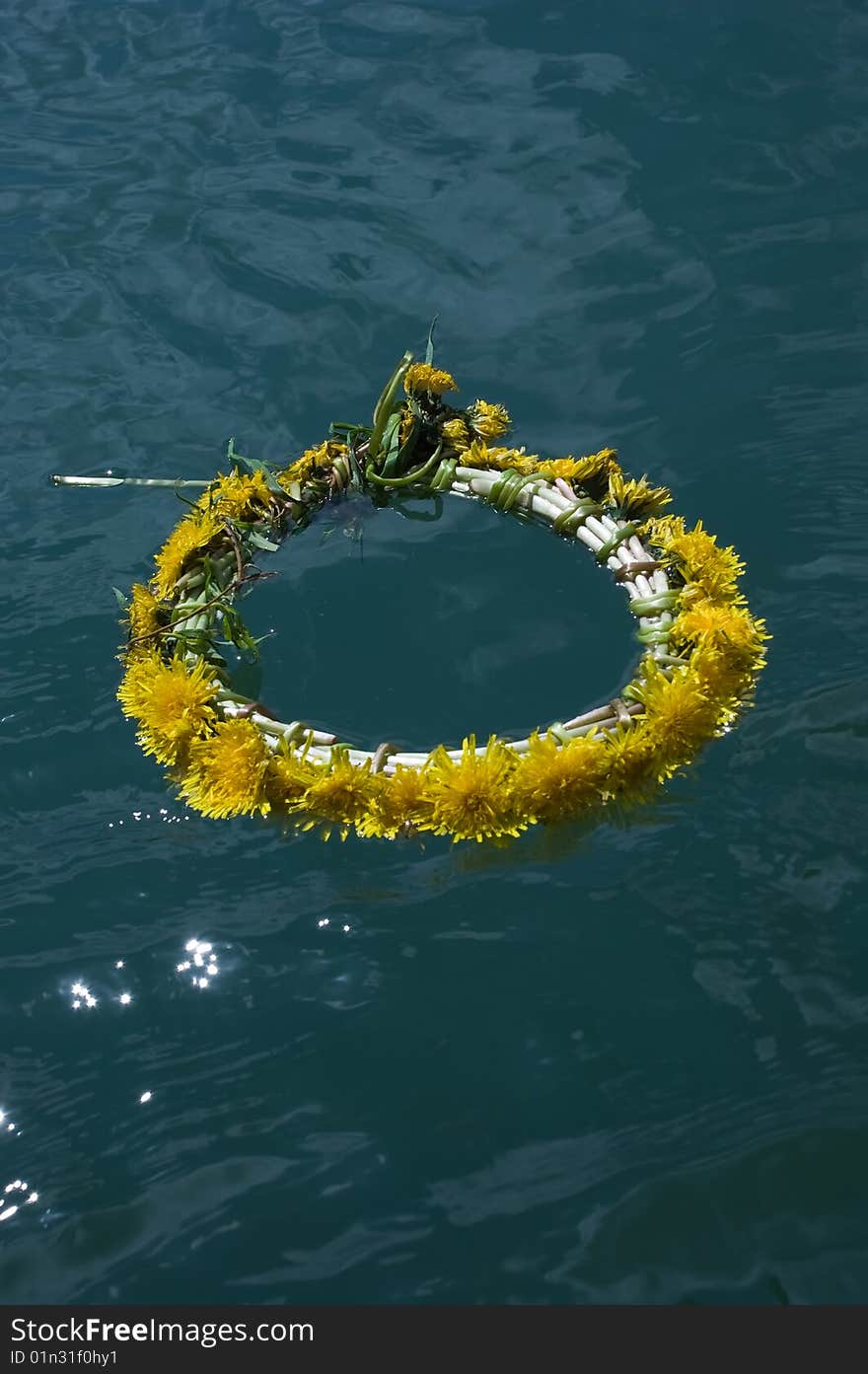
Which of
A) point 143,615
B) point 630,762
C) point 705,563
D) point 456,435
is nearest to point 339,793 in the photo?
point 630,762

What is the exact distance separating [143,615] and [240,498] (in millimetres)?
354

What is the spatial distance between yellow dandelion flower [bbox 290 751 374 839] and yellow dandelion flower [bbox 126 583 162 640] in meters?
0.57

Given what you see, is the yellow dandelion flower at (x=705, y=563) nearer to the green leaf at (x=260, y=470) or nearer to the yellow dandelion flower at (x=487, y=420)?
the yellow dandelion flower at (x=487, y=420)

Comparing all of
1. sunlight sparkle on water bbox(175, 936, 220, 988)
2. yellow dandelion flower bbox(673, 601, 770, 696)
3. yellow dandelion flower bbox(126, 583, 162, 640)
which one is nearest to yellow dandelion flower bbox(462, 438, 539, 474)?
yellow dandelion flower bbox(673, 601, 770, 696)

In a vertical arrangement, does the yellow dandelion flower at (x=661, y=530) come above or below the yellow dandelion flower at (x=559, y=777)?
above

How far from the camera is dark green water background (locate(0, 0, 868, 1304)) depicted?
193cm

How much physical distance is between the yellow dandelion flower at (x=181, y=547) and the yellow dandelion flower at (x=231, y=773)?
0.47 meters

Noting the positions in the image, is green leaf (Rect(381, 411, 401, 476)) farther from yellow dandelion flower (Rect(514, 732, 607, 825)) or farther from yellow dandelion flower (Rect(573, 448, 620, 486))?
yellow dandelion flower (Rect(514, 732, 607, 825))

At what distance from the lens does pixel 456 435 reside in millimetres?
3051

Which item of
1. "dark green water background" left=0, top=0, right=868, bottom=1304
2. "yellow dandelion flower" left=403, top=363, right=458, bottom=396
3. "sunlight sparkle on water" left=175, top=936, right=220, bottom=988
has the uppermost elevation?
"yellow dandelion flower" left=403, top=363, right=458, bottom=396

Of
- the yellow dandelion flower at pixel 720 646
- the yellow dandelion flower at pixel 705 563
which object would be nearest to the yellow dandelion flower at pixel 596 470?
the yellow dandelion flower at pixel 705 563

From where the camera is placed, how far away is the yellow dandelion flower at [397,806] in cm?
225

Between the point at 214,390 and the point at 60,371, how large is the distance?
432mm

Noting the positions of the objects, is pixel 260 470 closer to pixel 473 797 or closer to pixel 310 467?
pixel 310 467
